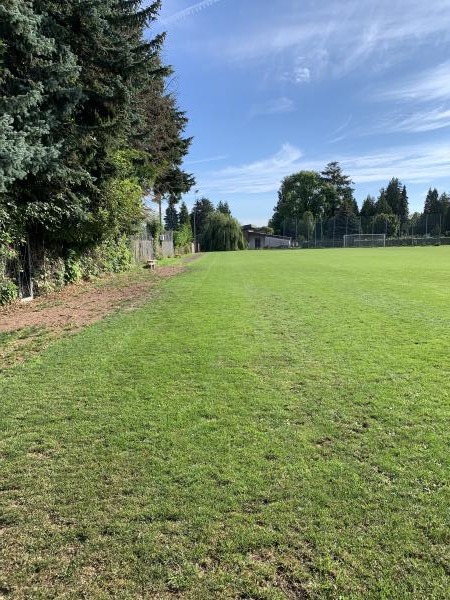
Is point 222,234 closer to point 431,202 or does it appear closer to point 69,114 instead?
point 69,114

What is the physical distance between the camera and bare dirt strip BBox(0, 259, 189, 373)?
21.4ft

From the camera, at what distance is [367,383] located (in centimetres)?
454

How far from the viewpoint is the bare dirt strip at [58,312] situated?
21.4ft

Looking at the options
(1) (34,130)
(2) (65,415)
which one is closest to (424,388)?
(2) (65,415)

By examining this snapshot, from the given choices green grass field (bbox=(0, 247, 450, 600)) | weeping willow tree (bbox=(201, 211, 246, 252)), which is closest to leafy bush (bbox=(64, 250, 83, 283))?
green grass field (bbox=(0, 247, 450, 600))

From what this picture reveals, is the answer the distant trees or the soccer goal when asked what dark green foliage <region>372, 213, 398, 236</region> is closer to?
the soccer goal

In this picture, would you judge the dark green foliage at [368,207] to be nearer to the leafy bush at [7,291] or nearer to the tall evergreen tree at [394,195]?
the tall evergreen tree at [394,195]

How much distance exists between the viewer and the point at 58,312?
9.51 metres

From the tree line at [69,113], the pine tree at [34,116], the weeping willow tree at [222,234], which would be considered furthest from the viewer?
the weeping willow tree at [222,234]

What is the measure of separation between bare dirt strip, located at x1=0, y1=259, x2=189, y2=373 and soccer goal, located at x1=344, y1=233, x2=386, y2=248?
64547 mm

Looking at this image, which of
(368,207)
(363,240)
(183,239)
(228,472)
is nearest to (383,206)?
(368,207)

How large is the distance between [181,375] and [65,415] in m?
1.41

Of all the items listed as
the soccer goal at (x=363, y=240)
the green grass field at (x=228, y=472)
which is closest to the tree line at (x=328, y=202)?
the soccer goal at (x=363, y=240)

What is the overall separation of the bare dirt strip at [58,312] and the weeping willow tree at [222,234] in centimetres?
4564
